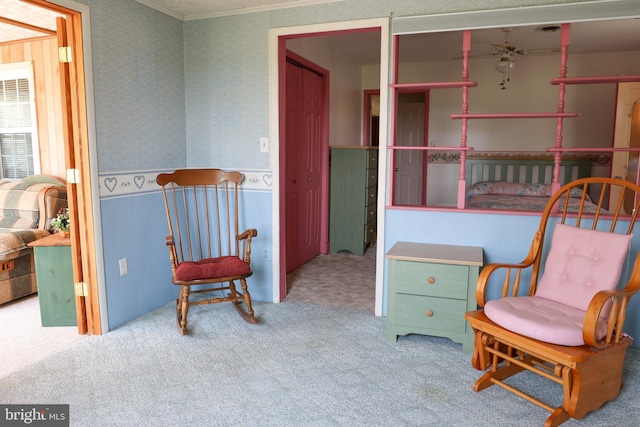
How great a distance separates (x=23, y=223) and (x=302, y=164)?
2569 millimetres

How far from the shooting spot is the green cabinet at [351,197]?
5.08 meters

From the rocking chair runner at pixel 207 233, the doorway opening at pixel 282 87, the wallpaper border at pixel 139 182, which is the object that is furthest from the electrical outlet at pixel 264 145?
the rocking chair runner at pixel 207 233

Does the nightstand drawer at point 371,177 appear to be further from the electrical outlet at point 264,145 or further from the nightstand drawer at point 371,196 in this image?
the electrical outlet at point 264,145

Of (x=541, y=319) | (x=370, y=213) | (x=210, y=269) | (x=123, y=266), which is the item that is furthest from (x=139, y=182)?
(x=370, y=213)

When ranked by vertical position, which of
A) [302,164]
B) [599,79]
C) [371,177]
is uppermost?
[599,79]

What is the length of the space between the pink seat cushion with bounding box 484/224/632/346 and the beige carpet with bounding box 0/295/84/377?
101 inches

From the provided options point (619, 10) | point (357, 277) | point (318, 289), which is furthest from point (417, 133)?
point (619, 10)

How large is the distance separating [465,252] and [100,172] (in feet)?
7.78

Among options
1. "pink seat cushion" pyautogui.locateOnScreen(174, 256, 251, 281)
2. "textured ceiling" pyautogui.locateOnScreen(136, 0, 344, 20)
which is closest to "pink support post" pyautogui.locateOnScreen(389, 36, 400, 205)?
"textured ceiling" pyautogui.locateOnScreen(136, 0, 344, 20)

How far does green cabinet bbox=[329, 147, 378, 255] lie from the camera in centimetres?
508

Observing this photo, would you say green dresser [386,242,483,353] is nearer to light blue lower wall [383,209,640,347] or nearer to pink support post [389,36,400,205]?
light blue lower wall [383,209,640,347]

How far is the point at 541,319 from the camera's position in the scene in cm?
210

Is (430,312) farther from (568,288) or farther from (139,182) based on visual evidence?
(139,182)

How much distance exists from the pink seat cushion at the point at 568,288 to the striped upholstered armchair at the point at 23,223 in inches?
137
